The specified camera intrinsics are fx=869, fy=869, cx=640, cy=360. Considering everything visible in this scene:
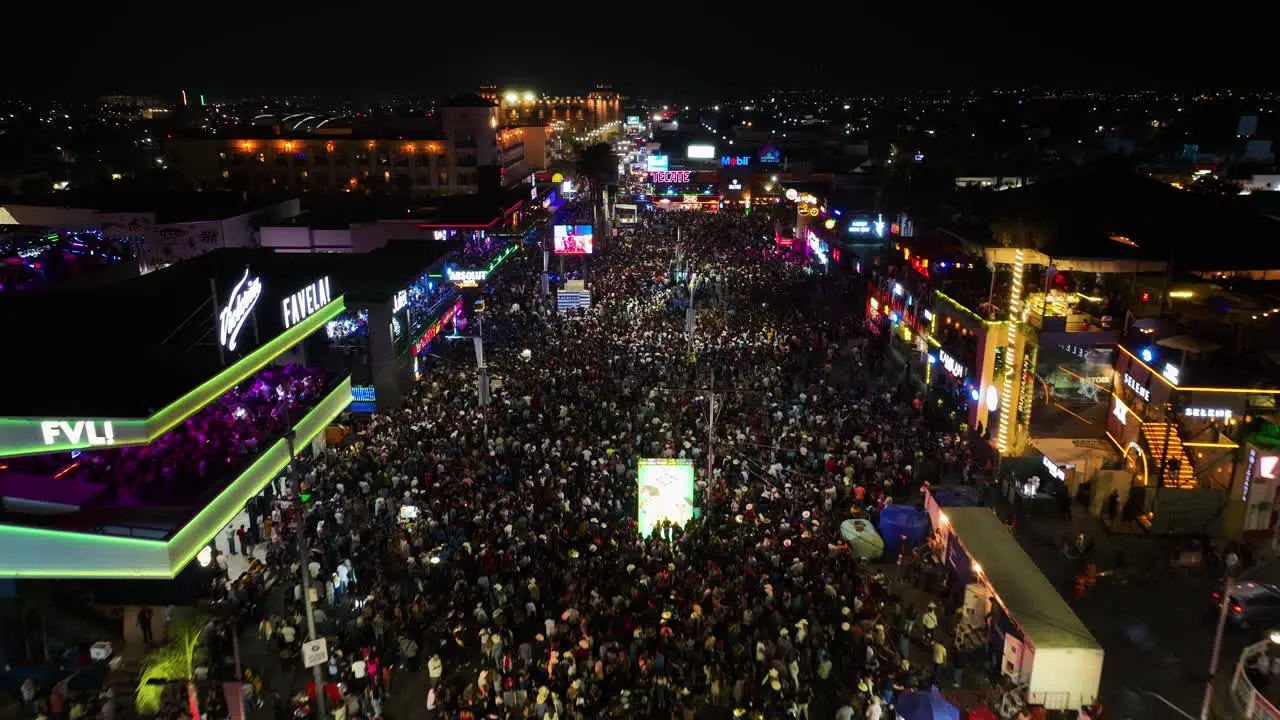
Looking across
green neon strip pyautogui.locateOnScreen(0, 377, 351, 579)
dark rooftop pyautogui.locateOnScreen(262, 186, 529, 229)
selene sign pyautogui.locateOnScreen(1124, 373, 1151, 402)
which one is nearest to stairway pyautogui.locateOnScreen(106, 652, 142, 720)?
green neon strip pyautogui.locateOnScreen(0, 377, 351, 579)

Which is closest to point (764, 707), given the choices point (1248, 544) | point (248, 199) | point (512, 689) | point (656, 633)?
point (656, 633)

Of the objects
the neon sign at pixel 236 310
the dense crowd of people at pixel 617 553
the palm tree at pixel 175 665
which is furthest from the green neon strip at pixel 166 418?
the palm tree at pixel 175 665

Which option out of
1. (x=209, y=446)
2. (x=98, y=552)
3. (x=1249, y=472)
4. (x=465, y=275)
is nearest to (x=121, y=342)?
(x=209, y=446)

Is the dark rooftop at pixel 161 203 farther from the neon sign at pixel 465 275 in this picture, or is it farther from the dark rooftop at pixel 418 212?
the neon sign at pixel 465 275

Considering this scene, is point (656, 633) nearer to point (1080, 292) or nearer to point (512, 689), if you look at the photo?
point (512, 689)

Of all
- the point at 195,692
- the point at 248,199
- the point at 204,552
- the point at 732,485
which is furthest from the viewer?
the point at 248,199

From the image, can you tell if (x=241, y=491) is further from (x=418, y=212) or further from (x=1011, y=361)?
(x=418, y=212)
